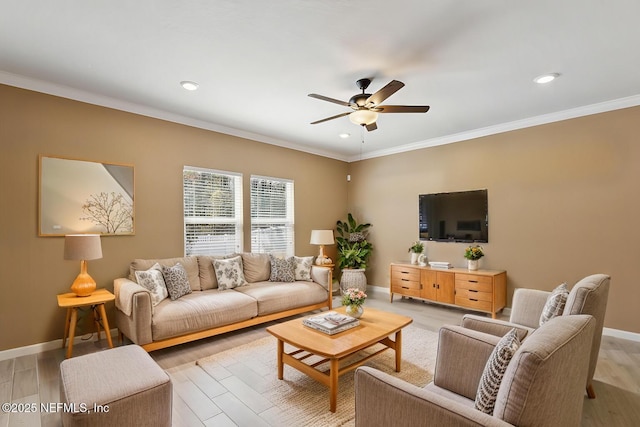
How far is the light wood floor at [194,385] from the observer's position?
86.5 inches

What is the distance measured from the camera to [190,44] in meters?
2.56

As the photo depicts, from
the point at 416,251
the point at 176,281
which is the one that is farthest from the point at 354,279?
the point at 176,281

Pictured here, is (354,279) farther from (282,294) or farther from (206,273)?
(206,273)

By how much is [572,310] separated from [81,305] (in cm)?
395

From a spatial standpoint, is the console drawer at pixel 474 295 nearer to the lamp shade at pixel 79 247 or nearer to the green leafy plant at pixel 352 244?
the green leafy plant at pixel 352 244

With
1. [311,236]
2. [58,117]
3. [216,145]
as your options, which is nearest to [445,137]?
[311,236]

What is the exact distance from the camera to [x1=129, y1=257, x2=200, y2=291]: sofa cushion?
3.73m

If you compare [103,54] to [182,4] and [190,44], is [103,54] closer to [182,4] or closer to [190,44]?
[190,44]

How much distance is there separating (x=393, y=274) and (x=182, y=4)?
15.4ft

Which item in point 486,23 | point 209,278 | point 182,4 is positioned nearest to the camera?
point 182,4

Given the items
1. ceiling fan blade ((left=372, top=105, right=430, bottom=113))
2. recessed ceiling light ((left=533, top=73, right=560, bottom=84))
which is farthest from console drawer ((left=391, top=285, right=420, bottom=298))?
recessed ceiling light ((left=533, top=73, right=560, bottom=84))

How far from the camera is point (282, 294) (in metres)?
4.15

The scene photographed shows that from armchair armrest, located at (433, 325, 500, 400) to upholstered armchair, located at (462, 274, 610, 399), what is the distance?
0.44 m

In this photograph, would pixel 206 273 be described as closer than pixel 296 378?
No
